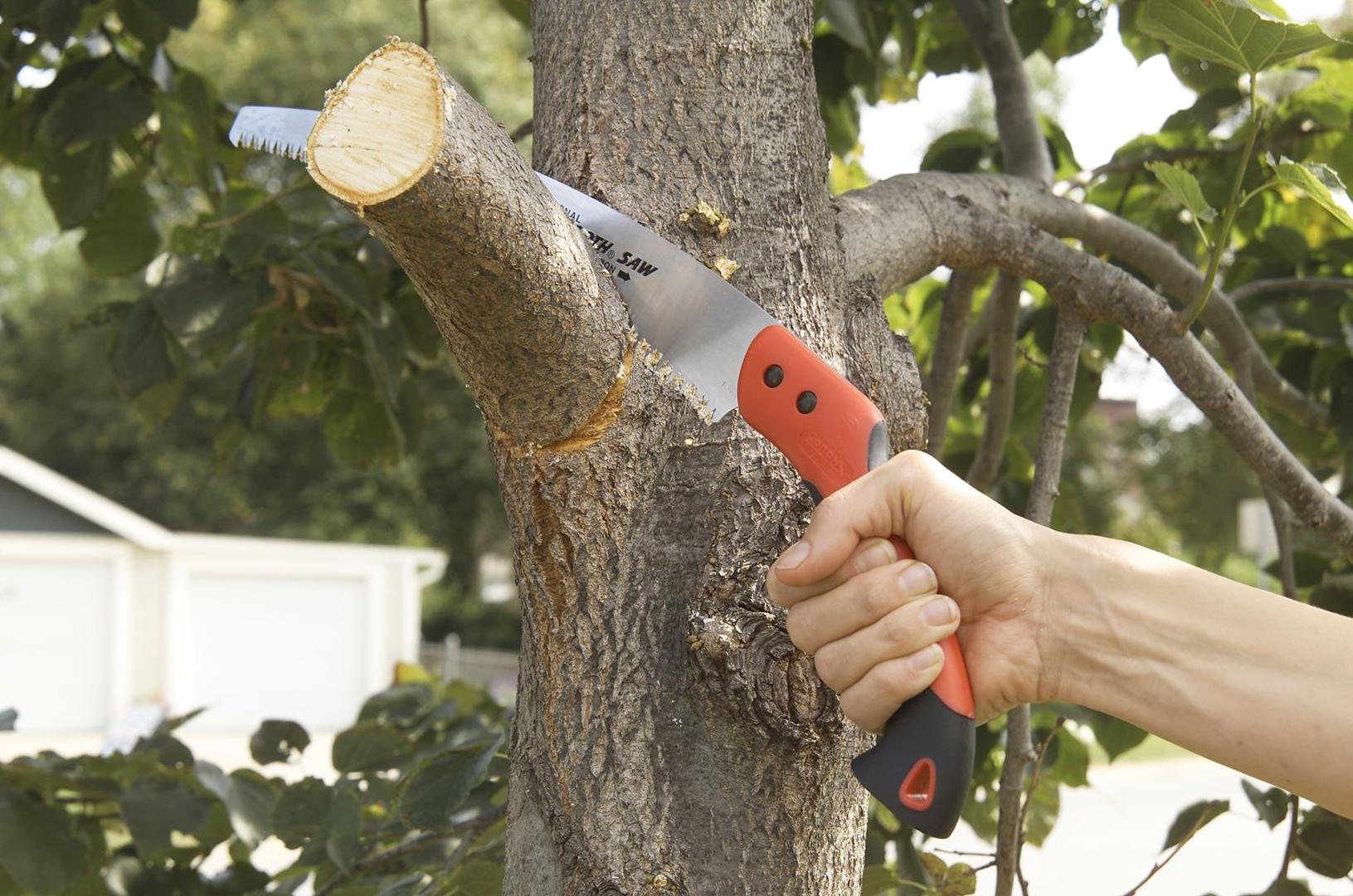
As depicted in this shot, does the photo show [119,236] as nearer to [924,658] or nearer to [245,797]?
[245,797]

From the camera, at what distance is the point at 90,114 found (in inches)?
77.7

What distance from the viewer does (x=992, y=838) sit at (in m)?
2.46

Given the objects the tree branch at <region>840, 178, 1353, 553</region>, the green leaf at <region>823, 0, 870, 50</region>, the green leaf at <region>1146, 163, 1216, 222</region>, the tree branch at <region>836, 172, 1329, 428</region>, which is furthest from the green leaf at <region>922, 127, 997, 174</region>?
the green leaf at <region>1146, 163, 1216, 222</region>

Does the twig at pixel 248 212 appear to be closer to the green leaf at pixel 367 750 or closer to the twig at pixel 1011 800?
the green leaf at pixel 367 750

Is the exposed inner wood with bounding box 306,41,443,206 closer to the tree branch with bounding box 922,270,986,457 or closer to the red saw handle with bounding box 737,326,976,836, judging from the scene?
the red saw handle with bounding box 737,326,976,836

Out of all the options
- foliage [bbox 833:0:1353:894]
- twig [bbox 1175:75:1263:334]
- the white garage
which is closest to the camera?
twig [bbox 1175:75:1263:334]

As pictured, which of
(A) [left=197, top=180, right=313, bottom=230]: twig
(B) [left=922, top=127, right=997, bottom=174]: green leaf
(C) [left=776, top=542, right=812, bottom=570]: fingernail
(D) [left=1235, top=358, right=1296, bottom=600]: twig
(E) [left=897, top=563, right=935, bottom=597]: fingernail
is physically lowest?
(E) [left=897, top=563, right=935, bottom=597]: fingernail

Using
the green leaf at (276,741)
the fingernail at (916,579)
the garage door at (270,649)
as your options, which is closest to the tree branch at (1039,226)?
the fingernail at (916,579)

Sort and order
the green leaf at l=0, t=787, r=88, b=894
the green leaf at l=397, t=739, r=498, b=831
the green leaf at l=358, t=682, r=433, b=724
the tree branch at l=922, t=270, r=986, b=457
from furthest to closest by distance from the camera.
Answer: the green leaf at l=358, t=682, r=433, b=724, the tree branch at l=922, t=270, r=986, b=457, the green leaf at l=0, t=787, r=88, b=894, the green leaf at l=397, t=739, r=498, b=831

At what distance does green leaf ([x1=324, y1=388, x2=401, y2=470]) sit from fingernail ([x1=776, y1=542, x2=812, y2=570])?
1475 millimetres

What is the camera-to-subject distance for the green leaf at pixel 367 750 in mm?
1971

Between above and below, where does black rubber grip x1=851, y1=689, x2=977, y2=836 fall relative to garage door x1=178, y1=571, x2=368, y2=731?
below

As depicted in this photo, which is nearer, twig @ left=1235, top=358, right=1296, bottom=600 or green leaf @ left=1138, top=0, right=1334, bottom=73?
green leaf @ left=1138, top=0, right=1334, bottom=73

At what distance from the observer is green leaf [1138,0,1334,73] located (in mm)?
1238
